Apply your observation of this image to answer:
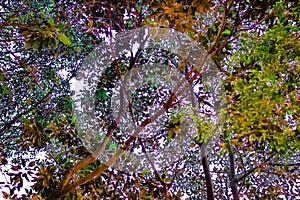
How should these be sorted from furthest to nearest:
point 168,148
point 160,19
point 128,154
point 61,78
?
point 61,78 → point 168,148 → point 128,154 → point 160,19

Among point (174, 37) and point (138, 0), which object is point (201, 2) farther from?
point (174, 37)

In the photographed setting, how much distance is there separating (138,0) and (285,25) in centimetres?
104

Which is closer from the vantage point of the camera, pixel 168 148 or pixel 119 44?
pixel 119 44

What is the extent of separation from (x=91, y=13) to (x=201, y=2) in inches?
38.3

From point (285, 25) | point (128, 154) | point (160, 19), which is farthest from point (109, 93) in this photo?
point (285, 25)

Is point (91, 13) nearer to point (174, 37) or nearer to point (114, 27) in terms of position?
point (114, 27)

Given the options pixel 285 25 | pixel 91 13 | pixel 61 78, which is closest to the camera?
pixel 285 25

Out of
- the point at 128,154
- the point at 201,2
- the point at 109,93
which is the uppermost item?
the point at 109,93

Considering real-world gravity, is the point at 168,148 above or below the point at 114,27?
below

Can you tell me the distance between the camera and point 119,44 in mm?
2512

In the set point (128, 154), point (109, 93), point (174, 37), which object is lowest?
point (128, 154)

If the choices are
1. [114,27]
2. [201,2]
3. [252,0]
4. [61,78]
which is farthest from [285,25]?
[61,78]

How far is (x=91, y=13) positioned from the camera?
2.46 m

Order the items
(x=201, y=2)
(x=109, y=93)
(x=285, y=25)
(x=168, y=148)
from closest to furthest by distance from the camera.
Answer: (x=201, y=2) → (x=285, y=25) → (x=109, y=93) → (x=168, y=148)
